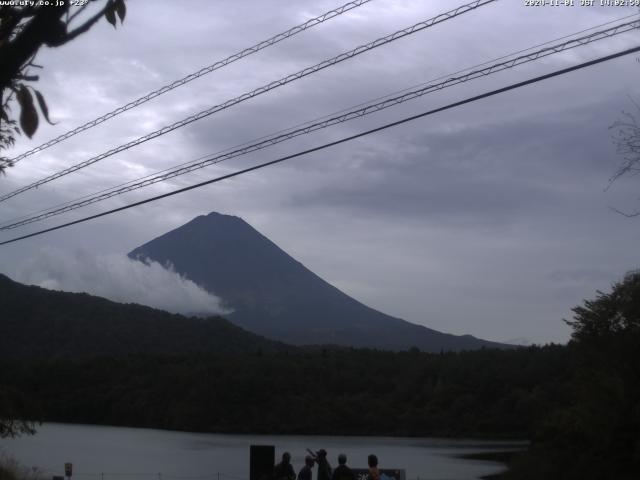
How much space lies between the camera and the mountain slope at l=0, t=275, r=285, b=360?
9097 centimetres

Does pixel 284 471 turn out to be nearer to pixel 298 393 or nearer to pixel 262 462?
pixel 262 462

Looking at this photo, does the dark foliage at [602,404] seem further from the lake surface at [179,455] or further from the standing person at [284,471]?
the standing person at [284,471]

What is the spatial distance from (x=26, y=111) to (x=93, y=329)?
4372 inches

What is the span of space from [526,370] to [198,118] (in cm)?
6896

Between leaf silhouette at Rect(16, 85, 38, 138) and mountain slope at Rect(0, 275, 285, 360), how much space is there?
8680 cm

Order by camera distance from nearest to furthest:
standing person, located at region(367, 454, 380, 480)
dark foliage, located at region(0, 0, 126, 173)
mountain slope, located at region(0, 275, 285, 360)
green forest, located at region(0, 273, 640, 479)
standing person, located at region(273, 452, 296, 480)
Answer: dark foliage, located at region(0, 0, 126, 173) → standing person, located at region(367, 454, 380, 480) → standing person, located at region(273, 452, 296, 480) → green forest, located at region(0, 273, 640, 479) → mountain slope, located at region(0, 275, 285, 360)

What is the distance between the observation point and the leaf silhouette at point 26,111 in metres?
4.48

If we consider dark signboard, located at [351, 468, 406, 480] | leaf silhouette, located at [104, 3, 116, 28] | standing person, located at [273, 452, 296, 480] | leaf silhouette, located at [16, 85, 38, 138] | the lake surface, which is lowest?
the lake surface

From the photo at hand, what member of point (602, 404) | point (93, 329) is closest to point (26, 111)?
point (602, 404)

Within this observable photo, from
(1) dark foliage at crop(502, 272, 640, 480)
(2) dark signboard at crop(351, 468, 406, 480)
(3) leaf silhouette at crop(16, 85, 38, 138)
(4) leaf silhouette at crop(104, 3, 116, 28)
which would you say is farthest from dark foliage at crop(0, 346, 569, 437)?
(3) leaf silhouette at crop(16, 85, 38, 138)

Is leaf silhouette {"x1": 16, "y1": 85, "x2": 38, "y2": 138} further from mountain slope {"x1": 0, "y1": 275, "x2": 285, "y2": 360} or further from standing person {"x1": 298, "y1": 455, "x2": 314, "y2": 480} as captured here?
mountain slope {"x1": 0, "y1": 275, "x2": 285, "y2": 360}

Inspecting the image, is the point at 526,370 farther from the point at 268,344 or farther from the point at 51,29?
the point at 51,29

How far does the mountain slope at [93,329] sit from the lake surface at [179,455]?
2143cm

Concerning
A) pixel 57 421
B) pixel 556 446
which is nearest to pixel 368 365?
pixel 57 421
